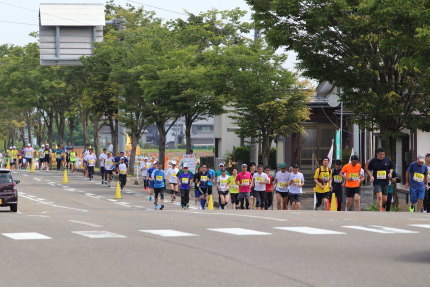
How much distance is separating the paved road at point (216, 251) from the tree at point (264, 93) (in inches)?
848

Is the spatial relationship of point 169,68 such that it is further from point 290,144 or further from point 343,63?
point 343,63

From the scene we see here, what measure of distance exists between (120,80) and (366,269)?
4451 cm

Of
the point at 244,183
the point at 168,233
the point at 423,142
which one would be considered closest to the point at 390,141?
the point at 244,183

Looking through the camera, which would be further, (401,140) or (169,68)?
(169,68)

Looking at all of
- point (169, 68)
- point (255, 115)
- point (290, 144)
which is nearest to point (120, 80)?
point (169, 68)

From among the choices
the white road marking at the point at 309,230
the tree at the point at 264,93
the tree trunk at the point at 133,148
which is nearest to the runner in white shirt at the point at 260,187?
the tree at the point at 264,93

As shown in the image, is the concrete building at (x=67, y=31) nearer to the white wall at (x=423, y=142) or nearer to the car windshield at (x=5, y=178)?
the white wall at (x=423, y=142)


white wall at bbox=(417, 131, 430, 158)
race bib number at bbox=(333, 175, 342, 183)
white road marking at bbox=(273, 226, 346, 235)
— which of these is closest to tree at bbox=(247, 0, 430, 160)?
race bib number at bbox=(333, 175, 342, 183)

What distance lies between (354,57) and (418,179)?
5.51 m

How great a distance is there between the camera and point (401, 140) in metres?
42.7

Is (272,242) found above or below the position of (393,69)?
below

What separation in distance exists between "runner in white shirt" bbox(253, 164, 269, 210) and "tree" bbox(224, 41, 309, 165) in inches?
455

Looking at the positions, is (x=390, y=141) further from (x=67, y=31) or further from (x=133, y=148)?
(x=133, y=148)

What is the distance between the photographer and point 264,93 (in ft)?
132
